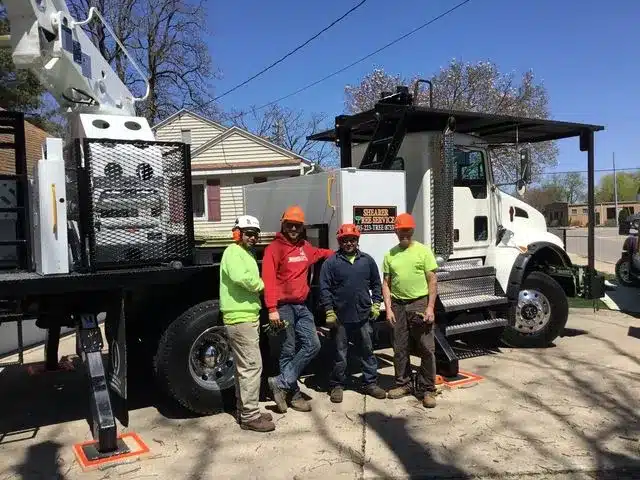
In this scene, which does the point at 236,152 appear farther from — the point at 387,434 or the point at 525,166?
the point at 387,434

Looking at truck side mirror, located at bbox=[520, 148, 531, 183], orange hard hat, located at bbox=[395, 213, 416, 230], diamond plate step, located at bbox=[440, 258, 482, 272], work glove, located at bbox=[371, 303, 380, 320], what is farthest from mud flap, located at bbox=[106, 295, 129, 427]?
truck side mirror, located at bbox=[520, 148, 531, 183]

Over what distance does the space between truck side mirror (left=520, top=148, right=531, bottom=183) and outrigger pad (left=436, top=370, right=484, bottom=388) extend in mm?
2451

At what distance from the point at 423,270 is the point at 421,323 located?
0.50 metres

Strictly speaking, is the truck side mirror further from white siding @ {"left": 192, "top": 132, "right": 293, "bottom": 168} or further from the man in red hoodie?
white siding @ {"left": 192, "top": 132, "right": 293, "bottom": 168}

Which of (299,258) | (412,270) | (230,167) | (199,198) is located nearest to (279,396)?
(299,258)

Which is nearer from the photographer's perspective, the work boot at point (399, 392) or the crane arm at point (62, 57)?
the crane arm at point (62, 57)

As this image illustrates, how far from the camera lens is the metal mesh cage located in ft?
15.1

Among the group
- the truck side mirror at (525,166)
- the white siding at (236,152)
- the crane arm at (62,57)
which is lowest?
the truck side mirror at (525,166)

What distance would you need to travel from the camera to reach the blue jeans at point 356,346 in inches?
221

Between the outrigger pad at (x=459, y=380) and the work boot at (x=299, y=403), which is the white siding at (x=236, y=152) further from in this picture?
the work boot at (x=299, y=403)

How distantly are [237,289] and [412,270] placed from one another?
1.71 meters

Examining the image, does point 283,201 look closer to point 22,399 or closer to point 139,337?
point 139,337

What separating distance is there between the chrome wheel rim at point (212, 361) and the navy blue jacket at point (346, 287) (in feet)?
3.29

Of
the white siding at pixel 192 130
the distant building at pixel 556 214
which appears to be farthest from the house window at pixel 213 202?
the distant building at pixel 556 214
